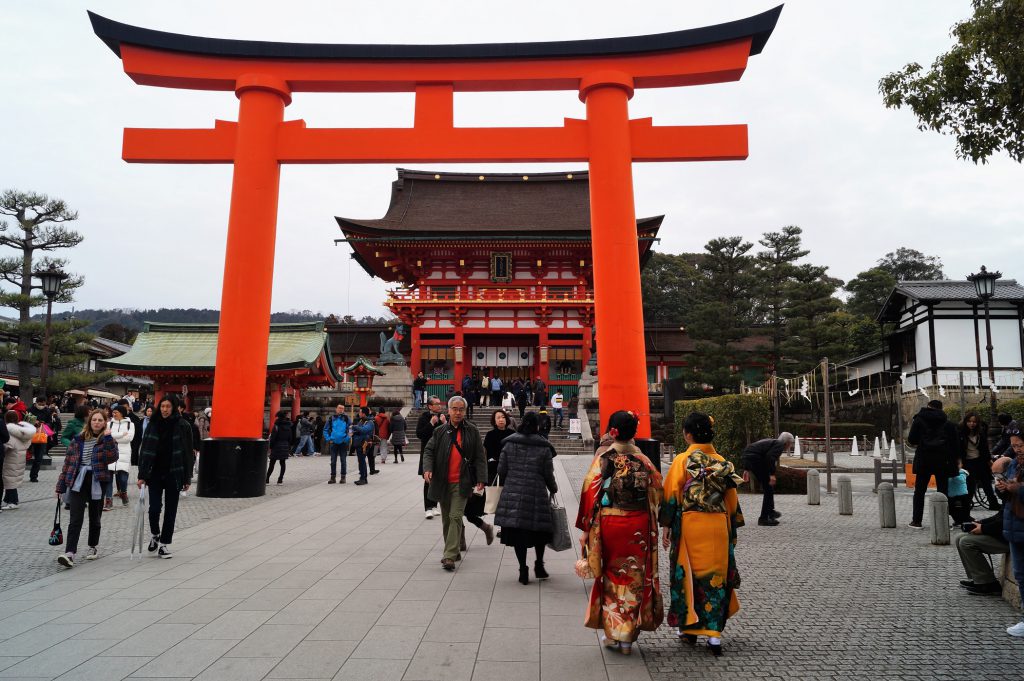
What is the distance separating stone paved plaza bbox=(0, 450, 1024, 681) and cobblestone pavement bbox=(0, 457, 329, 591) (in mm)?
70

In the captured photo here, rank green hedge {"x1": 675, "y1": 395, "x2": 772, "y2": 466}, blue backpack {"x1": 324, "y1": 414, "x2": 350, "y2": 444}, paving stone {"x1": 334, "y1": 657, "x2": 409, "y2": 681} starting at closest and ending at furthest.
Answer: paving stone {"x1": 334, "y1": 657, "x2": 409, "y2": 681}, green hedge {"x1": 675, "y1": 395, "x2": 772, "y2": 466}, blue backpack {"x1": 324, "y1": 414, "x2": 350, "y2": 444}

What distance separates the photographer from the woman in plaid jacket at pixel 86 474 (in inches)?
254

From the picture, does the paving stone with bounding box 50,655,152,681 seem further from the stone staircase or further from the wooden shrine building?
the wooden shrine building

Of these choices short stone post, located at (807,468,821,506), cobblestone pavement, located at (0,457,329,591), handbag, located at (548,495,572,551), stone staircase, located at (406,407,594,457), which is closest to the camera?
handbag, located at (548,495,572,551)

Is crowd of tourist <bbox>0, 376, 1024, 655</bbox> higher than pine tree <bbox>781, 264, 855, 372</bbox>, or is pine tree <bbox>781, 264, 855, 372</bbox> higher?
pine tree <bbox>781, 264, 855, 372</bbox>

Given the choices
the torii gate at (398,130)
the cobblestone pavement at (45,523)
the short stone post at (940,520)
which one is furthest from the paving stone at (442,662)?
the torii gate at (398,130)

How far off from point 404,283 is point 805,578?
27784 millimetres

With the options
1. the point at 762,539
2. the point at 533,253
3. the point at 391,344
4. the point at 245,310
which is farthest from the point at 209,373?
the point at 762,539

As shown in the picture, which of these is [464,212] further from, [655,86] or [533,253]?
[655,86]

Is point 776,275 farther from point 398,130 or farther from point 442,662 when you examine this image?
point 442,662

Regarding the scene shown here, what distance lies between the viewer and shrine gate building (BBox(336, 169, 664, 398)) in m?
29.0

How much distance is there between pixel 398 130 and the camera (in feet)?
36.8

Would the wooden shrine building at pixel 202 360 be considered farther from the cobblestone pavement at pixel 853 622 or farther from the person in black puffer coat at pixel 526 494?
the cobblestone pavement at pixel 853 622

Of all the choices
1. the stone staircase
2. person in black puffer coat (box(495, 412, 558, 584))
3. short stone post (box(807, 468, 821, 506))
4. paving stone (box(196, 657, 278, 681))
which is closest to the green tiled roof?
the stone staircase
